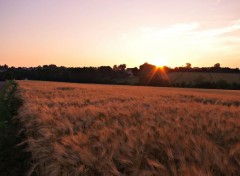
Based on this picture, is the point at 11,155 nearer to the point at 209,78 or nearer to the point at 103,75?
the point at 209,78

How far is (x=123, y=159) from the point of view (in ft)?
10.6

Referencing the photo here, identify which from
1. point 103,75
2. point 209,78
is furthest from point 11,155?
point 103,75

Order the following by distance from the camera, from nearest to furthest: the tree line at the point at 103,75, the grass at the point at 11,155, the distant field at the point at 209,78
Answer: the grass at the point at 11,155 < the distant field at the point at 209,78 < the tree line at the point at 103,75

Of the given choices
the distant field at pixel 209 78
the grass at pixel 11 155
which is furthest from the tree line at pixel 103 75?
the grass at pixel 11 155

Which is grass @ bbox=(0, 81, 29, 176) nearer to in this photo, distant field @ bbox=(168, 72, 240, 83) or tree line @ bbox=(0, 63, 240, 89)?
tree line @ bbox=(0, 63, 240, 89)

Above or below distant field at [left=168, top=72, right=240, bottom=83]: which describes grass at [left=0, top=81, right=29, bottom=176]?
below

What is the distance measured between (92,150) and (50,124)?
235 centimetres

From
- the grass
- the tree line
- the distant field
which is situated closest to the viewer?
the grass

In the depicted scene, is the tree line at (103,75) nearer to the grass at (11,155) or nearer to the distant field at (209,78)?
the distant field at (209,78)

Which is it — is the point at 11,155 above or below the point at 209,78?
below

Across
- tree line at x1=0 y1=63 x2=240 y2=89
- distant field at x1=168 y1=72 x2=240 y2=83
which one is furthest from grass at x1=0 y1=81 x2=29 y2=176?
distant field at x1=168 y1=72 x2=240 y2=83

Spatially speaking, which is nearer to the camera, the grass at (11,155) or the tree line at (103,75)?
the grass at (11,155)

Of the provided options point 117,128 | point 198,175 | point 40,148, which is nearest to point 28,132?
point 40,148

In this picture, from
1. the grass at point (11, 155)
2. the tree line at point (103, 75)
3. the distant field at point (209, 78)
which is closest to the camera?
the grass at point (11, 155)
